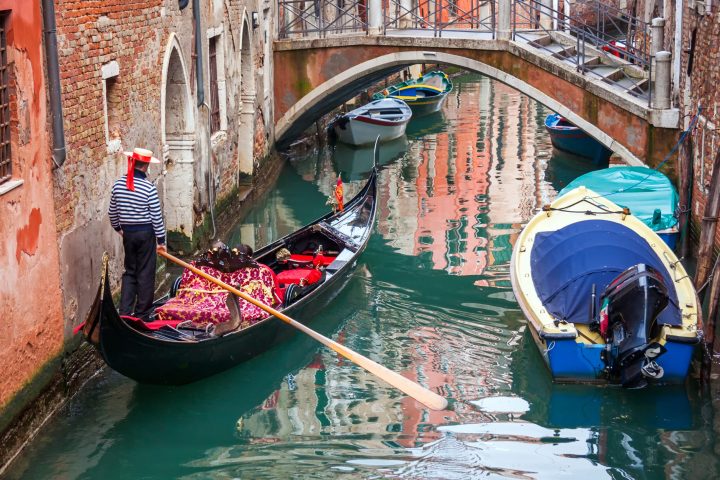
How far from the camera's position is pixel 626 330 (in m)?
5.16

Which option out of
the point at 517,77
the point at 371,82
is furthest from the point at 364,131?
the point at 517,77

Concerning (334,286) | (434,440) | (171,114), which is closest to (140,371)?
(434,440)

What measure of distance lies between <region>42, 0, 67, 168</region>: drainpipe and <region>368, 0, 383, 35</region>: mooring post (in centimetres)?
594

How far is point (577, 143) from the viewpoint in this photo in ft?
38.0

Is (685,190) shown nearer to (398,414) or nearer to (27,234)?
(398,414)

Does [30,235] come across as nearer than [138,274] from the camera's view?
Yes

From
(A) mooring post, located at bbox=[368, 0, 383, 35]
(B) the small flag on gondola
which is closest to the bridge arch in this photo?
(A) mooring post, located at bbox=[368, 0, 383, 35]

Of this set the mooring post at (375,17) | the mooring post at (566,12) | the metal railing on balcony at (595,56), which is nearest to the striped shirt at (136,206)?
the metal railing on balcony at (595,56)

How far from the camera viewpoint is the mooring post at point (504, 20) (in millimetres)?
9742

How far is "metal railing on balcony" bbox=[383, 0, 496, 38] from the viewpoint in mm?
10317

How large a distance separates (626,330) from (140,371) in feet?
7.24

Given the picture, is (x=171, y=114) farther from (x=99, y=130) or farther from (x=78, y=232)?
(x=78, y=232)

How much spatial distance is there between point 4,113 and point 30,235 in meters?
0.52

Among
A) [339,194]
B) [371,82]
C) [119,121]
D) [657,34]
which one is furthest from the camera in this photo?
[371,82]
